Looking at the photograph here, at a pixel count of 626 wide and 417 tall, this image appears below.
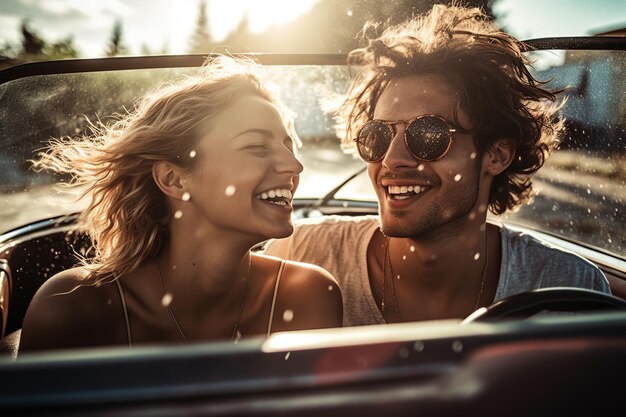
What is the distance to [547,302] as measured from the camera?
1079 mm

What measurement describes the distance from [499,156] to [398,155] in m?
0.62

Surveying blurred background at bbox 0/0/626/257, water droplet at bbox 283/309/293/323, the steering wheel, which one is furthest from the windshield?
the steering wheel

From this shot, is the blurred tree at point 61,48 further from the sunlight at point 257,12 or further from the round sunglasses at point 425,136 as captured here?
the round sunglasses at point 425,136

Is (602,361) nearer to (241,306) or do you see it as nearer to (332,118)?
(241,306)

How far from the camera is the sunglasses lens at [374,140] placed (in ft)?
7.87

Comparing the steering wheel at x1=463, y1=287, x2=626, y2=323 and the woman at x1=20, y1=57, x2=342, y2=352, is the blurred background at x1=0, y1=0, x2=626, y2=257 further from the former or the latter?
the steering wheel at x1=463, y1=287, x2=626, y2=323

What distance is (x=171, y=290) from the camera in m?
2.14

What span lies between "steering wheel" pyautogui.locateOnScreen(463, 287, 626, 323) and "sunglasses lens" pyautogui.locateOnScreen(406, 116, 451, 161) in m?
1.26

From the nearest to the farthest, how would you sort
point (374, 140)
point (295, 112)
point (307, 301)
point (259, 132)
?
point (259, 132) → point (307, 301) → point (374, 140) → point (295, 112)

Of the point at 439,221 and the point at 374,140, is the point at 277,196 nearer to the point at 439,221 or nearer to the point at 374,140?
the point at 374,140

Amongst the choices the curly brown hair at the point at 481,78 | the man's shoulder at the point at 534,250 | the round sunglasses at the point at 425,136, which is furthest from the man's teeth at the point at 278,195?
the man's shoulder at the point at 534,250

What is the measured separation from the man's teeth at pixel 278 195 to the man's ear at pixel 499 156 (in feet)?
3.48

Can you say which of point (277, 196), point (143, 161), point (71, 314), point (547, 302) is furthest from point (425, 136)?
point (71, 314)

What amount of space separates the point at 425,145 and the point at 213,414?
182cm
